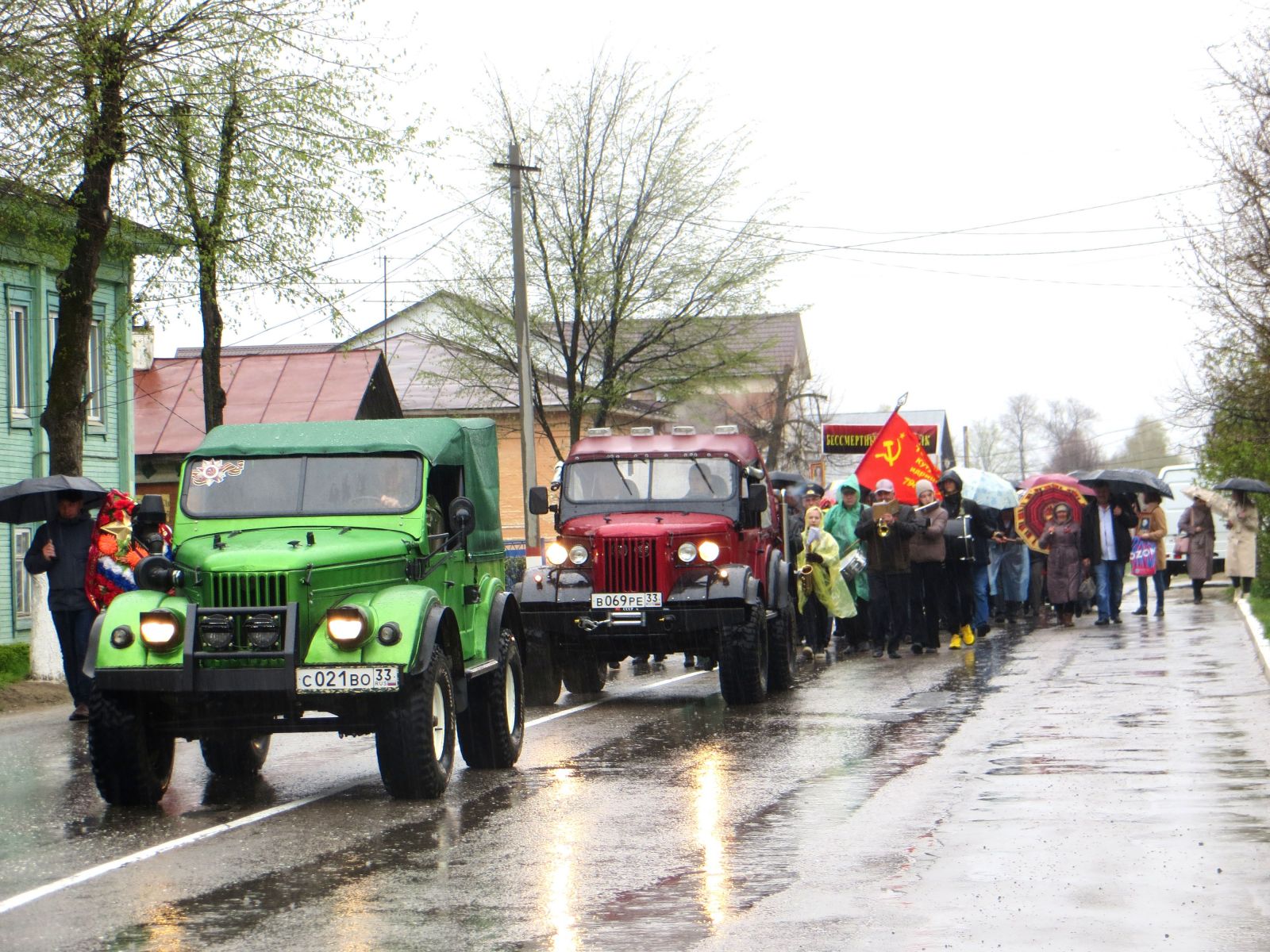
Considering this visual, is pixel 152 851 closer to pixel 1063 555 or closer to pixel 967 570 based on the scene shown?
pixel 967 570

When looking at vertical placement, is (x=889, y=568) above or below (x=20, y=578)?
below

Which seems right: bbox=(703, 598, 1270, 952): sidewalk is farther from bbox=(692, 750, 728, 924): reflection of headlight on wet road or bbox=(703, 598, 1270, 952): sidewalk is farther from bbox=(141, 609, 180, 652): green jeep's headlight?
bbox=(141, 609, 180, 652): green jeep's headlight

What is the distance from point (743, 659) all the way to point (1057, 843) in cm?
673

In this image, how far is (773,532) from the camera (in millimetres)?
17406

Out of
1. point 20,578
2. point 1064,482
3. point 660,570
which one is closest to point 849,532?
point 1064,482

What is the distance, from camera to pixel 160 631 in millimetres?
9477

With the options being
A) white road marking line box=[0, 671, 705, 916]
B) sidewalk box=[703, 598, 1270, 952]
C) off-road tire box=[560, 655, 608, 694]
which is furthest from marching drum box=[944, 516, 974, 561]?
white road marking line box=[0, 671, 705, 916]

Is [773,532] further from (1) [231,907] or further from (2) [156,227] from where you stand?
(1) [231,907]

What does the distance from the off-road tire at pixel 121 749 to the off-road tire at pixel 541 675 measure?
576cm

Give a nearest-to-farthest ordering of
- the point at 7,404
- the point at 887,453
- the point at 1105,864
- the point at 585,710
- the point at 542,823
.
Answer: the point at 1105,864
the point at 542,823
the point at 585,710
the point at 887,453
the point at 7,404

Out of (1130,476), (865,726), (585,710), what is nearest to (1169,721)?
(865,726)

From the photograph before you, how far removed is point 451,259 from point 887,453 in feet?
45.9

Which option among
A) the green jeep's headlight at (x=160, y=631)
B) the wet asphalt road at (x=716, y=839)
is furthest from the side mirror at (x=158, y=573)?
the wet asphalt road at (x=716, y=839)

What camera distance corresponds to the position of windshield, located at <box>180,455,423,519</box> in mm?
10648
